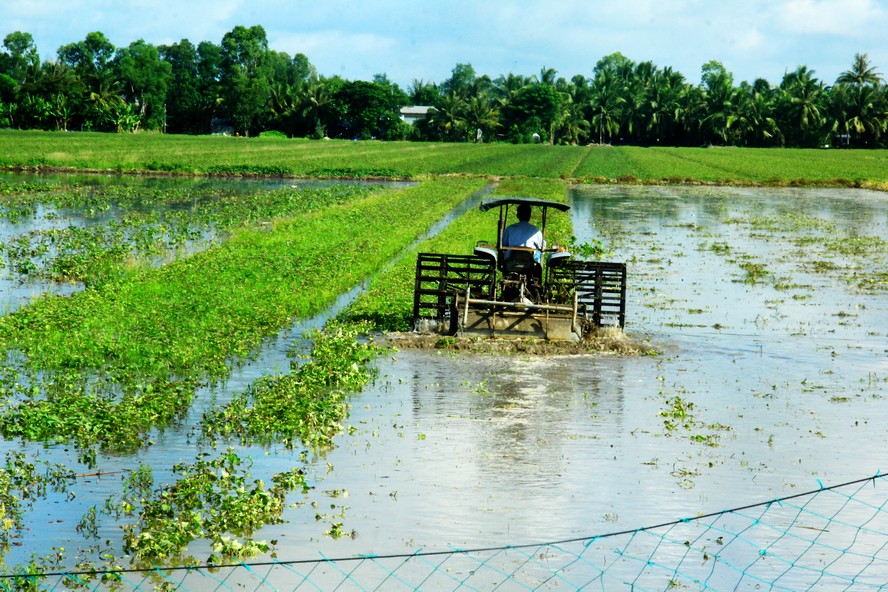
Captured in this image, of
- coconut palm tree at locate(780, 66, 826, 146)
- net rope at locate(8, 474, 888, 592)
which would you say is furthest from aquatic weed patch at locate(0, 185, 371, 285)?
coconut palm tree at locate(780, 66, 826, 146)

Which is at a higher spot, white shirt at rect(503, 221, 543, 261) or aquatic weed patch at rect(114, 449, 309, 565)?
white shirt at rect(503, 221, 543, 261)

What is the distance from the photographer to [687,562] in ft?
28.8

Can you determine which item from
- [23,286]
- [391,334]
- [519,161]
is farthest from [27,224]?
[519,161]

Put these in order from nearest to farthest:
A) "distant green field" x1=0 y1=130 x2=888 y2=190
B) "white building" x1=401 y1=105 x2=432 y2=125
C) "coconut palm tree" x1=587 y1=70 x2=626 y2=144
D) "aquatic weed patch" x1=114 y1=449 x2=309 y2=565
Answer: "aquatic weed patch" x1=114 y1=449 x2=309 y2=565, "distant green field" x1=0 y1=130 x2=888 y2=190, "coconut palm tree" x1=587 y1=70 x2=626 y2=144, "white building" x1=401 y1=105 x2=432 y2=125

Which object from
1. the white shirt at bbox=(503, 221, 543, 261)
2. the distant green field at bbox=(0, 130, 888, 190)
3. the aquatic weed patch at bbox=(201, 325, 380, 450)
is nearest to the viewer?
the aquatic weed patch at bbox=(201, 325, 380, 450)

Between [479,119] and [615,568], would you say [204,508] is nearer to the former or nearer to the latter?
[615,568]

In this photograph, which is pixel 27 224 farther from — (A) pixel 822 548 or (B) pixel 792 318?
(A) pixel 822 548

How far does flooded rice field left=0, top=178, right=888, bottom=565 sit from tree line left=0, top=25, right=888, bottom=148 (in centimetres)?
10791

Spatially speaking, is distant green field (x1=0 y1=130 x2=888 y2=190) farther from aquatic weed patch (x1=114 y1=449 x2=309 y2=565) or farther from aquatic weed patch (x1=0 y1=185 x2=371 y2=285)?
aquatic weed patch (x1=114 y1=449 x2=309 y2=565)

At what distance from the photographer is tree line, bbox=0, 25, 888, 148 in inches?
4941

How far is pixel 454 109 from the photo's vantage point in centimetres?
13025

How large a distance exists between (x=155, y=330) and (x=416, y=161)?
65.8 m

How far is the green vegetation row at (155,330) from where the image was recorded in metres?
12.1

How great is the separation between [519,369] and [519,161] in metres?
69.3
